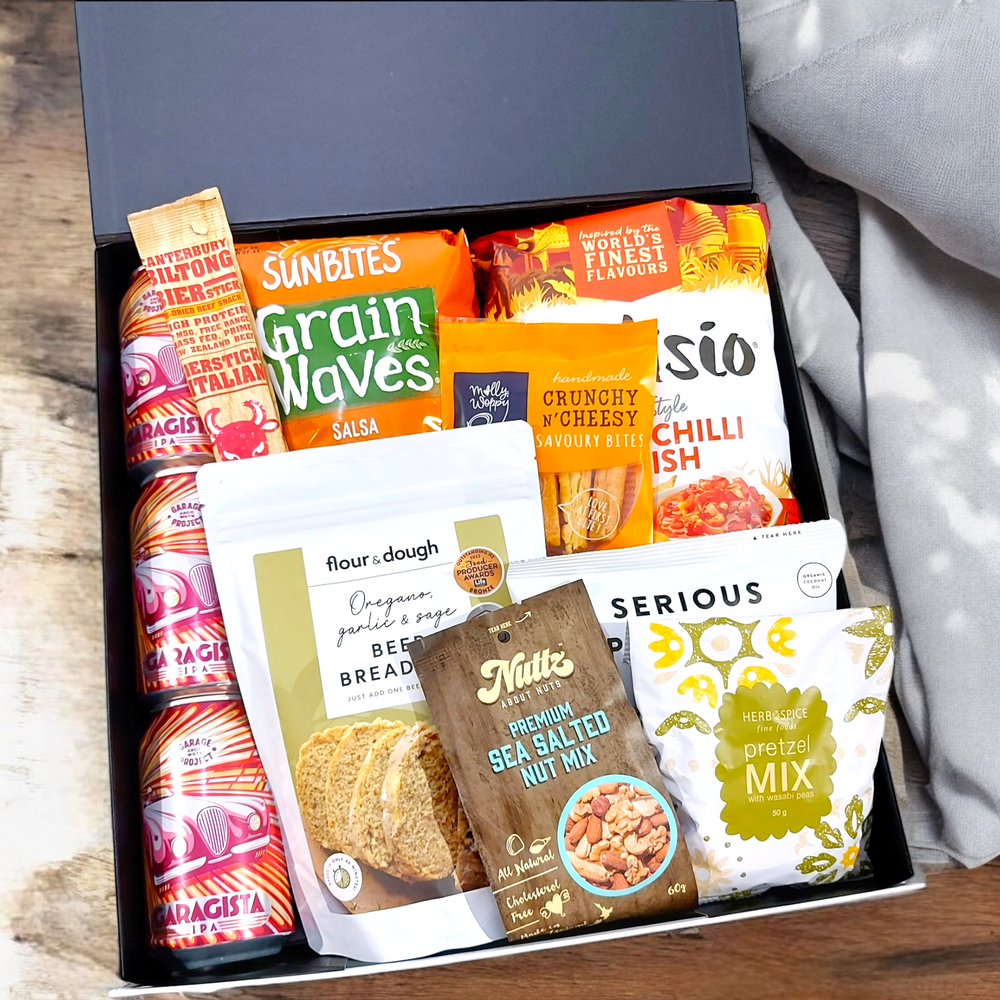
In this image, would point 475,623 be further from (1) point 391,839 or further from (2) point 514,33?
(2) point 514,33

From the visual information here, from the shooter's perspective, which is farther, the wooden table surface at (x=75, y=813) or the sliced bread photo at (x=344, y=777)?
the wooden table surface at (x=75, y=813)

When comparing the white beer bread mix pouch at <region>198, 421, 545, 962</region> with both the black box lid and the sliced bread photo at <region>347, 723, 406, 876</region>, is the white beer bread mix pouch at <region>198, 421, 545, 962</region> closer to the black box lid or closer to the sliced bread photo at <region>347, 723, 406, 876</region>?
the sliced bread photo at <region>347, 723, 406, 876</region>

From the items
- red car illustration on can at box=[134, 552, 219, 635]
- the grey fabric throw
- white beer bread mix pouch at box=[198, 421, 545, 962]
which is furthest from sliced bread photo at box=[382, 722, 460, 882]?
the grey fabric throw

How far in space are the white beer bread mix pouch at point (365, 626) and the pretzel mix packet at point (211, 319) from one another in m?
0.05

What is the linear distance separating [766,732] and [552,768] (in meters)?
0.19

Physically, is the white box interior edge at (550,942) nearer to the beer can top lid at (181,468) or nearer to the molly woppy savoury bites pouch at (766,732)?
the molly woppy savoury bites pouch at (766,732)

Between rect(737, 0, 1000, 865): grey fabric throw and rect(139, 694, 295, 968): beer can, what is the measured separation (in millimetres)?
651

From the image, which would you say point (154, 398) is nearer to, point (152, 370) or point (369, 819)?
point (152, 370)

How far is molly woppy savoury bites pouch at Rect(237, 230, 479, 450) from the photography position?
936mm

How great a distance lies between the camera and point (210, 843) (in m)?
0.83

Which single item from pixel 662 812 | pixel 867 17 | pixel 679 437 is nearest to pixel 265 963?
pixel 662 812

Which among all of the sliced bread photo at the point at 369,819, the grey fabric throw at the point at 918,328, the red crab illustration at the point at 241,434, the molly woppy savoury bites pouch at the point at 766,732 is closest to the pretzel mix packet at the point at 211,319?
the red crab illustration at the point at 241,434

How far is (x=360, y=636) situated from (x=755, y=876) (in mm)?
402

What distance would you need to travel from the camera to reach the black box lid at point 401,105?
3.09 feet
